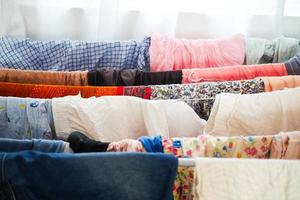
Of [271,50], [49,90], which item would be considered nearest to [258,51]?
[271,50]

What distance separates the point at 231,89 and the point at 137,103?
26 cm

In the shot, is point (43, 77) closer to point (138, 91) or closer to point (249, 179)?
point (138, 91)

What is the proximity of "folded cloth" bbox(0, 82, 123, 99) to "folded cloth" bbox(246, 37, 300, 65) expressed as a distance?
45cm

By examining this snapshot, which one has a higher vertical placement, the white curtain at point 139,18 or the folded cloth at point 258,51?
the white curtain at point 139,18

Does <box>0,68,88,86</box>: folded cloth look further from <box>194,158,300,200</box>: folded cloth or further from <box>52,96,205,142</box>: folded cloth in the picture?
<box>194,158,300,200</box>: folded cloth

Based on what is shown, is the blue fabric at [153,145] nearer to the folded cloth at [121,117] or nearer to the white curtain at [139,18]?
the folded cloth at [121,117]

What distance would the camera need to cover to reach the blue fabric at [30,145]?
63 centimetres

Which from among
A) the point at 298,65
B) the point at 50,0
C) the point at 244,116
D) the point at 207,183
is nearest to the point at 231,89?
the point at 244,116

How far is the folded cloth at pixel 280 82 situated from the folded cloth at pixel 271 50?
0.17 meters

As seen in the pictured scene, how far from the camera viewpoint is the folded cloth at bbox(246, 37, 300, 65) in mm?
1008

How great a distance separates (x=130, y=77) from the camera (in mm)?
881

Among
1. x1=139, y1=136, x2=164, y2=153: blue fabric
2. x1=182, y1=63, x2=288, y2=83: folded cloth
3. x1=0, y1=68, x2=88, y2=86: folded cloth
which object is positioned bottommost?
x1=139, y1=136, x2=164, y2=153: blue fabric

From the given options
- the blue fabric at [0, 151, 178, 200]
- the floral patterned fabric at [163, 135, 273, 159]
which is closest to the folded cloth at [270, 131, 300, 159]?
the floral patterned fabric at [163, 135, 273, 159]

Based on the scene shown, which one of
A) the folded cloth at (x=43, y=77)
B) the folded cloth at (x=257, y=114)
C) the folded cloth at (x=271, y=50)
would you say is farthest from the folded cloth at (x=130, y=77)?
the folded cloth at (x=271, y=50)
